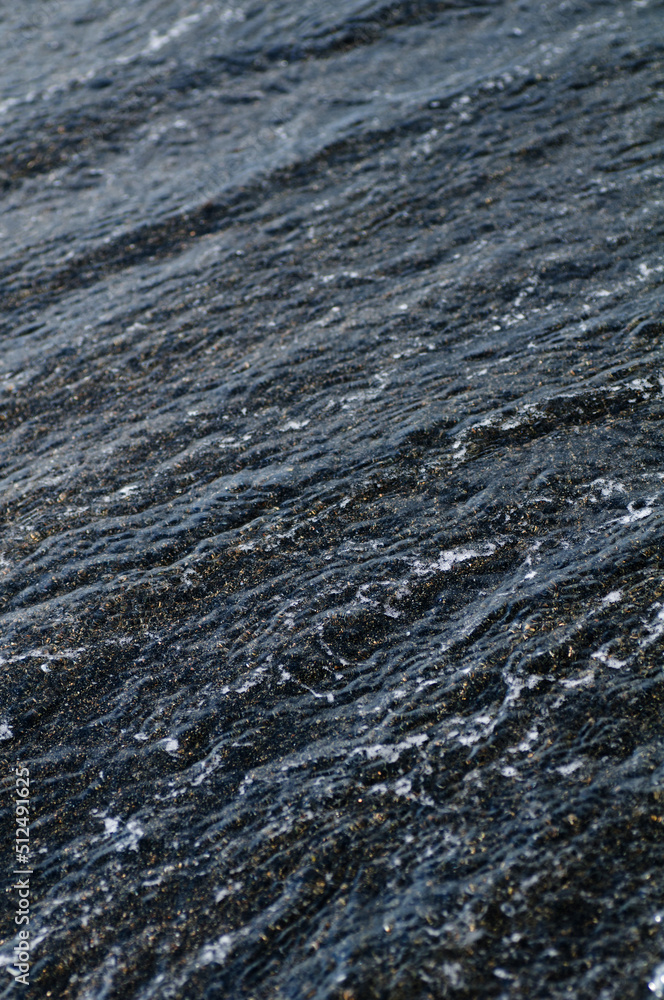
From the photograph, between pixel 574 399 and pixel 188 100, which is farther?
pixel 188 100

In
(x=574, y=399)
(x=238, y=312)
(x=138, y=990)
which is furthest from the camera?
(x=238, y=312)

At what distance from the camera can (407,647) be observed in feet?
10.9

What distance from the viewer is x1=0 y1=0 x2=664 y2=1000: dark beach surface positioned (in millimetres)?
2570

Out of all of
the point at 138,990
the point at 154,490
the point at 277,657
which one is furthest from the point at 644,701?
the point at 154,490

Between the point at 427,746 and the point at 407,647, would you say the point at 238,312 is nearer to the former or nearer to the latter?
the point at 407,647

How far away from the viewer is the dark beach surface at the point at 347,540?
257cm

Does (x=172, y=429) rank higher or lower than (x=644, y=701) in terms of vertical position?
higher

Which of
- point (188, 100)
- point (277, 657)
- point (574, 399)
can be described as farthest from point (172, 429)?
point (188, 100)

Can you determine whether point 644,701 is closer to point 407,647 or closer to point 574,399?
point 407,647

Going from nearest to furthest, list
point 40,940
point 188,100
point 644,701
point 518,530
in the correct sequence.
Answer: point 40,940 → point 644,701 → point 518,530 → point 188,100

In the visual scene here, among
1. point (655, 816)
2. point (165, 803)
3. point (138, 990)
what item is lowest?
point (655, 816)

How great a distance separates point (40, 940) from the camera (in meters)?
2.67

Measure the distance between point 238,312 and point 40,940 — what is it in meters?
4.20

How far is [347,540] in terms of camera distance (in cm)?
382
